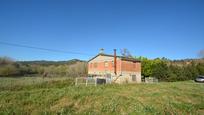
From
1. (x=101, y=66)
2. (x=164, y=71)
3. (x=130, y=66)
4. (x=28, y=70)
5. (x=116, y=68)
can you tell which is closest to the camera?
(x=116, y=68)

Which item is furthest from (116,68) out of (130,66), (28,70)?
(28,70)

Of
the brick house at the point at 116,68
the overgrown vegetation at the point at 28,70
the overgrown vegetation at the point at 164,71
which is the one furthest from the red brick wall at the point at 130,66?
the overgrown vegetation at the point at 28,70

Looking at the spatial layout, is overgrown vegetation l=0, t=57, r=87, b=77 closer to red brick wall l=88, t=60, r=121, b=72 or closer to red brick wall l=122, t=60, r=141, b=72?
red brick wall l=88, t=60, r=121, b=72

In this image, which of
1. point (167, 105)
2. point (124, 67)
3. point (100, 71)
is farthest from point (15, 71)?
point (167, 105)

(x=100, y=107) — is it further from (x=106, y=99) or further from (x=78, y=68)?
(x=78, y=68)

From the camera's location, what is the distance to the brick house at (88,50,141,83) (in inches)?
1238

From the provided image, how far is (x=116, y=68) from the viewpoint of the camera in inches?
1267

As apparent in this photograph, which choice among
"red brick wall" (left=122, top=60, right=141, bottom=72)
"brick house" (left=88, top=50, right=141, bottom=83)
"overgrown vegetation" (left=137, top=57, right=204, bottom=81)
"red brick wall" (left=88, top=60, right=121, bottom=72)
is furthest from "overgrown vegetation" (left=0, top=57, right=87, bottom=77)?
"overgrown vegetation" (left=137, top=57, right=204, bottom=81)

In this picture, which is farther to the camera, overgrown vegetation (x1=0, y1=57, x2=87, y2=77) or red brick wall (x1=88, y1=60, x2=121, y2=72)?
overgrown vegetation (x1=0, y1=57, x2=87, y2=77)

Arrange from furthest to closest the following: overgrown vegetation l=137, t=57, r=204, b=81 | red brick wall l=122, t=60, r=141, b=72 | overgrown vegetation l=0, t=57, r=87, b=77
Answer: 1. overgrown vegetation l=0, t=57, r=87, b=77
2. overgrown vegetation l=137, t=57, r=204, b=81
3. red brick wall l=122, t=60, r=141, b=72

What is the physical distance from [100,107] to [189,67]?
40886 mm

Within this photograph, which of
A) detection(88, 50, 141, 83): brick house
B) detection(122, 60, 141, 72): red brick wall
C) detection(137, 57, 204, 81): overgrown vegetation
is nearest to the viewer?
detection(88, 50, 141, 83): brick house

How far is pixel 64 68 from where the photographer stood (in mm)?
54719

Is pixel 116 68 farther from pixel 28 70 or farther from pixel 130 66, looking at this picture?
pixel 28 70
